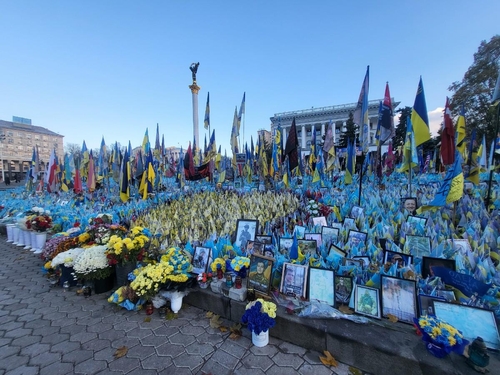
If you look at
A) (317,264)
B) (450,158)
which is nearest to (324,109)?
(450,158)

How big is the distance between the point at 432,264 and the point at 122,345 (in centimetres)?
427

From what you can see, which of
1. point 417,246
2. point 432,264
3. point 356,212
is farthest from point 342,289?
point 356,212

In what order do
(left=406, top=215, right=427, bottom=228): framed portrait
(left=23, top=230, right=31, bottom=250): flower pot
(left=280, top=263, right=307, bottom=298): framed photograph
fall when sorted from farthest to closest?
(left=23, top=230, right=31, bottom=250): flower pot
(left=406, top=215, right=427, bottom=228): framed portrait
(left=280, top=263, right=307, bottom=298): framed photograph

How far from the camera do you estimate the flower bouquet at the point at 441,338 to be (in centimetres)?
198

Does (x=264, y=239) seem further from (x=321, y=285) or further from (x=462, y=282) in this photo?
(x=462, y=282)

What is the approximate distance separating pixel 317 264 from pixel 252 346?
1394 mm

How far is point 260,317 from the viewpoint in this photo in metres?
2.58

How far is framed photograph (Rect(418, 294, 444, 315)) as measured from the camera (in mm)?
2446

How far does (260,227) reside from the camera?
217 inches

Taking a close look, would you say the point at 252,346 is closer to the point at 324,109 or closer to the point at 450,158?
the point at 450,158

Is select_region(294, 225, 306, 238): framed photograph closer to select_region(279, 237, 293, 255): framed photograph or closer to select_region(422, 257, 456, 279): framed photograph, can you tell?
select_region(279, 237, 293, 255): framed photograph

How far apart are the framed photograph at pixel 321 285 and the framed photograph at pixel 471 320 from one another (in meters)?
1.09

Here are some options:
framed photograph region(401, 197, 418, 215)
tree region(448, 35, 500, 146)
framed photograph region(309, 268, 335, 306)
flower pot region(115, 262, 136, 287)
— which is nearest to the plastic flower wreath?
framed photograph region(309, 268, 335, 306)

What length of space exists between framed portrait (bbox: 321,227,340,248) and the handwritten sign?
1.58 metres
